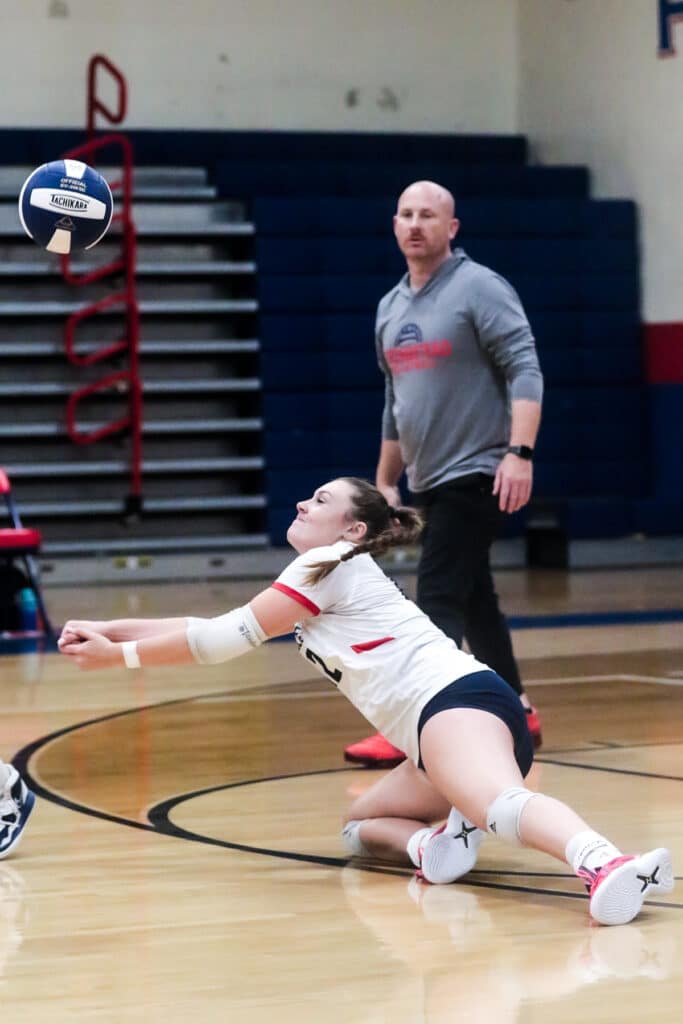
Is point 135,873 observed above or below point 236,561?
above

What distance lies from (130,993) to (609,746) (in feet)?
8.84

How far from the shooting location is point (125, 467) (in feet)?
39.6

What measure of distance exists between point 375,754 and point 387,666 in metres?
1.39

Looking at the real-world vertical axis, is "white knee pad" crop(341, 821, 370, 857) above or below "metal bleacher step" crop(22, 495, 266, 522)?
above

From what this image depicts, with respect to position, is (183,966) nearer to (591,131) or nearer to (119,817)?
(119,817)

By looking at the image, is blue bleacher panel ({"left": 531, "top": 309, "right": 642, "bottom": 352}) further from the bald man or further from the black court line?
the bald man

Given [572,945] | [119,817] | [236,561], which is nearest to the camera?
[572,945]

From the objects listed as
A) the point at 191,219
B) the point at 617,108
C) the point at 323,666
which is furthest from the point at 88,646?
the point at 617,108

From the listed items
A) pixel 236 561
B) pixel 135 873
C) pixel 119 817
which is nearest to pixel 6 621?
pixel 236 561

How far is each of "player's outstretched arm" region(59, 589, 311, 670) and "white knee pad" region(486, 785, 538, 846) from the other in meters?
0.58

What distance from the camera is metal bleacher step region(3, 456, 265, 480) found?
12023 mm

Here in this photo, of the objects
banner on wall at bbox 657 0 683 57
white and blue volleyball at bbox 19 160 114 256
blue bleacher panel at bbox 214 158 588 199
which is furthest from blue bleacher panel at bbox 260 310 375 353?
white and blue volleyball at bbox 19 160 114 256

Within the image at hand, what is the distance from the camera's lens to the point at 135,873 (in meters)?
3.75

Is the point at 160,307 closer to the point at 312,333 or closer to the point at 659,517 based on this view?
the point at 312,333
